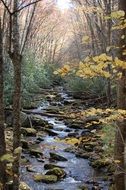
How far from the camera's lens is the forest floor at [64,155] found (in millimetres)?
8156

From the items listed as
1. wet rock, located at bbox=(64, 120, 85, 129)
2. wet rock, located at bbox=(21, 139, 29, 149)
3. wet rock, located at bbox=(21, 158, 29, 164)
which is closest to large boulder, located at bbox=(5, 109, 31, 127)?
wet rock, located at bbox=(64, 120, 85, 129)

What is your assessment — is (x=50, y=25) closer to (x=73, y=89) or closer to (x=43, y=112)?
(x=73, y=89)

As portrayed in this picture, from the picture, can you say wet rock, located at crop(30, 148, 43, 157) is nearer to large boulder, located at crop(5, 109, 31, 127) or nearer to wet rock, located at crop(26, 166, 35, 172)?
wet rock, located at crop(26, 166, 35, 172)

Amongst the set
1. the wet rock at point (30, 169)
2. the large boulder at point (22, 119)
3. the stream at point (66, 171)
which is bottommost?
the stream at point (66, 171)

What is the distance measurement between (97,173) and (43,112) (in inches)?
309

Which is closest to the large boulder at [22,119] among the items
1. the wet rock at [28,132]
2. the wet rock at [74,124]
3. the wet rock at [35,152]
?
the wet rock at [28,132]

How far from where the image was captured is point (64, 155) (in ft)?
34.9

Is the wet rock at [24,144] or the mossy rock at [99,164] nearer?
the mossy rock at [99,164]

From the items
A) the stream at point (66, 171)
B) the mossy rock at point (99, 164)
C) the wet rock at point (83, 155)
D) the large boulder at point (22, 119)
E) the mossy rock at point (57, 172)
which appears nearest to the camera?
the stream at point (66, 171)

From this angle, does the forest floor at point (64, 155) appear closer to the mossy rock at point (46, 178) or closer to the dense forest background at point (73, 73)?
the mossy rock at point (46, 178)

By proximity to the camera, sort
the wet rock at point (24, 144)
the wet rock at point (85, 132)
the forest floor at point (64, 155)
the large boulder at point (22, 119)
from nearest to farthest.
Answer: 1. the forest floor at point (64, 155)
2. the wet rock at point (24, 144)
3. the wet rock at point (85, 132)
4. the large boulder at point (22, 119)

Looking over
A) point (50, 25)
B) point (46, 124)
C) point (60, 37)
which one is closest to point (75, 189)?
point (46, 124)

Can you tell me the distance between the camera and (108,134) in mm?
8930

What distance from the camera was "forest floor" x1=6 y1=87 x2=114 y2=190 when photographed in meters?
8.16
